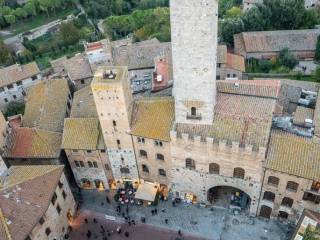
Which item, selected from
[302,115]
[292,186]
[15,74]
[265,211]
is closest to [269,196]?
[265,211]

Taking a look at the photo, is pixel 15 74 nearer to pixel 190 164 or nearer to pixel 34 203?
pixel 34 203

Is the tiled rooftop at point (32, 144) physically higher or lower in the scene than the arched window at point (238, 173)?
higher

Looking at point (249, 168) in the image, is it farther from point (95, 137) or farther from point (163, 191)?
point (95, 137)

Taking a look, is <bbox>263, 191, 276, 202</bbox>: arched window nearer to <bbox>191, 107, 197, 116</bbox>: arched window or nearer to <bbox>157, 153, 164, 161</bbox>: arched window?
<bbox>191, 107, 197, 116</bbox>: arched window

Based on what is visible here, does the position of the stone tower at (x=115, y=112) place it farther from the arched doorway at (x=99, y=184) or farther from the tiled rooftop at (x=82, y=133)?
the arched doorway at (x=99, y=184)

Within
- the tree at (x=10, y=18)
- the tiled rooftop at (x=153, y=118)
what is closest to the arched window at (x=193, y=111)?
the tiled rooftop at (x=153, y=118)

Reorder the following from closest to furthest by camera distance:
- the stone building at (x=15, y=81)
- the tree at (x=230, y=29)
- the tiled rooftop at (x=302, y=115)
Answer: the tiled rooftop at (x=302, y=115)
the stone building at (x=15, y=81)
the tree at (x=230, y=29)

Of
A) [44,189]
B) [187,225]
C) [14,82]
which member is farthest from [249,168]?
[14,82]
